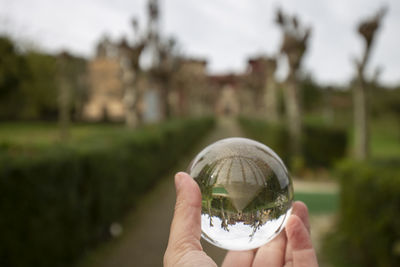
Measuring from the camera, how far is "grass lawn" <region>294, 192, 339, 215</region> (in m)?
8.13

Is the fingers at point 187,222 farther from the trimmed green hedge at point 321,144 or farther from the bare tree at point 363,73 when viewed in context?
the trimmed green hedge at point 321,144

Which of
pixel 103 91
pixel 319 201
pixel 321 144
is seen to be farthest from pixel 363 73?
pixel 103 91

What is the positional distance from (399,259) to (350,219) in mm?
1346

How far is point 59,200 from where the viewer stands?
4.54m

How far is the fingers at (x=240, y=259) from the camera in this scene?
1716mm

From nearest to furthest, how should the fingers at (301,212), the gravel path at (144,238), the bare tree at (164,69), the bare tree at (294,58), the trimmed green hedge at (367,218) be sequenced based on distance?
1. the fingers at (301,212)
2. the trimmed green hedge at (367,218)
3. the gravel path at (144,238)
4. the bare tree at (294,58)
5. the bare tree at (164,69)

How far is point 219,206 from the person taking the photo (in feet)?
4.90

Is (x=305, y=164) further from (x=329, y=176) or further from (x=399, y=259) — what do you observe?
(x=399, y=259)

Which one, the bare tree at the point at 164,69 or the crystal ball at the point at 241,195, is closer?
the crystal ball at the point at 241,195

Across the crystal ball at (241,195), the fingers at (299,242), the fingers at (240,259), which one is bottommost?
the fingers at (240,259)

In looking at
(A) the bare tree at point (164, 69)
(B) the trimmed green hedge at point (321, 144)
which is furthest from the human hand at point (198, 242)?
(A) the bare tree at point (164, 69)

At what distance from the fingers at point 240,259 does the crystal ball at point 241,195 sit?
0.51ft

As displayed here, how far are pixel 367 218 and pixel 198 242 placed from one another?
3.80 metres

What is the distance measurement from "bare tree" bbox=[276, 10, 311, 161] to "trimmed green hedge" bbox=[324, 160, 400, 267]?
732cm
